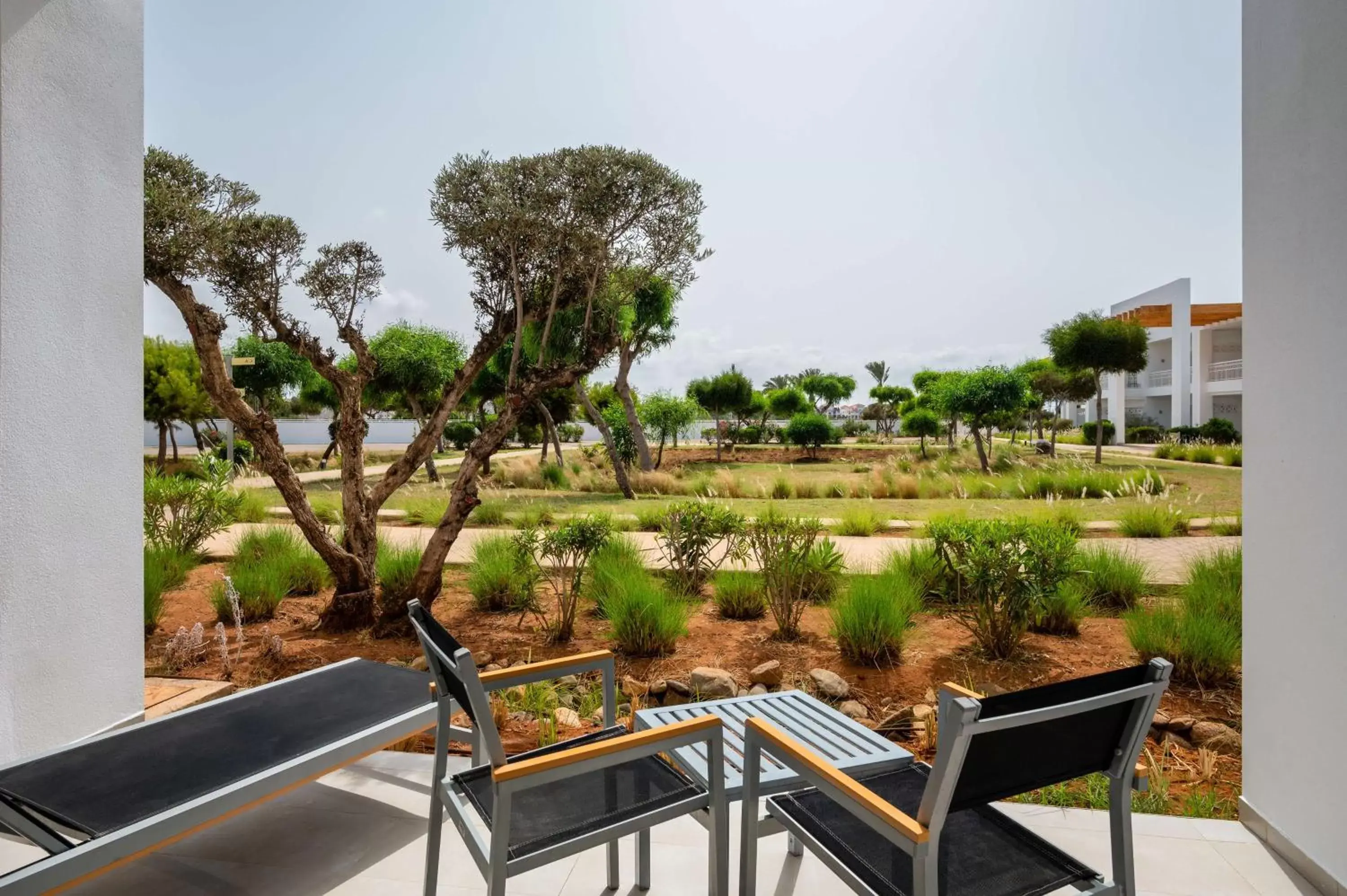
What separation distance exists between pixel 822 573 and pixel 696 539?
100cm

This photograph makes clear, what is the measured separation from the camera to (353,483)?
5004 millimetres

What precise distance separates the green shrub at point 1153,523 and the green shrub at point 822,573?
14.7 ft

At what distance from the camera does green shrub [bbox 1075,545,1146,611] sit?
493cm

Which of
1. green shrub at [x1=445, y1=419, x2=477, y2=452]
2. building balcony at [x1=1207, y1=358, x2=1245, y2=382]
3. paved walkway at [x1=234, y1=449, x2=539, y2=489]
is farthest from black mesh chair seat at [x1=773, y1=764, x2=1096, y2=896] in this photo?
building balcony at [x1=1207, y1=358, x2=1245, y2=382]

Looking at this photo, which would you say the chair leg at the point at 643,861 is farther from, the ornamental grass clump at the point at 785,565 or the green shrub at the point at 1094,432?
the green shrub at the point at 1094,432

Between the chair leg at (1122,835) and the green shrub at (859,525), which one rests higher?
the chair leg at (1122,835)

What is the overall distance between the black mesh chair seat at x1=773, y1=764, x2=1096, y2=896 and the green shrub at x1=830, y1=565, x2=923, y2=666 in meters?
2.35

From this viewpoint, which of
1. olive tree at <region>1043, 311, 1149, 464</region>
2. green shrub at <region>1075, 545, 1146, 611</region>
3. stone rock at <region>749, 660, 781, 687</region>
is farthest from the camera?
olive tree at <region>1043, 311, 1149, 464</region>

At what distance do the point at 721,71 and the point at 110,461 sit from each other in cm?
569

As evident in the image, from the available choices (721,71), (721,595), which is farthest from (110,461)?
(721,71)

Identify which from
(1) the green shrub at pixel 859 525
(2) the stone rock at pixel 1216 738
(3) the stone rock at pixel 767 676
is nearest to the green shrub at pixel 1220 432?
(1) the green shrub at pixel 859 525

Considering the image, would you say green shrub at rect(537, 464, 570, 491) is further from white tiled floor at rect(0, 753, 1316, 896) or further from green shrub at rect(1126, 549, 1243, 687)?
white tiled floor at rect(0, 753, 1316, 896)

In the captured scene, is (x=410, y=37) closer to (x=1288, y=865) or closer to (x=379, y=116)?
(x=379, y=116)

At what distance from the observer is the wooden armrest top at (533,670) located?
6.48ft
